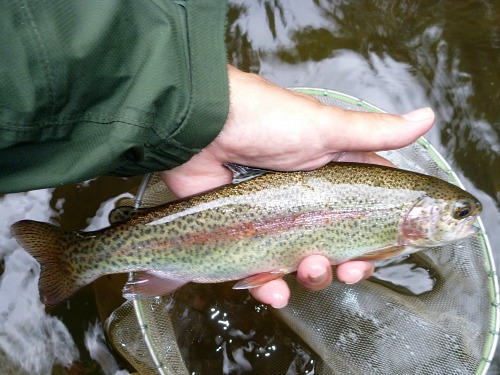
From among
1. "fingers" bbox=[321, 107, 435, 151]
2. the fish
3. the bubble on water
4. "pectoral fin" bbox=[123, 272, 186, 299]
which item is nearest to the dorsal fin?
the fish

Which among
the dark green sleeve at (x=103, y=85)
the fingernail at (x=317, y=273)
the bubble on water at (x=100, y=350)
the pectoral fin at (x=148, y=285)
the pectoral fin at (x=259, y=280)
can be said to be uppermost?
the dark green sleeve at (x=103, y=85)

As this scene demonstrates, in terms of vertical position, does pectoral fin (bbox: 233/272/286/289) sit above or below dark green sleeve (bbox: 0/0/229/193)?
below

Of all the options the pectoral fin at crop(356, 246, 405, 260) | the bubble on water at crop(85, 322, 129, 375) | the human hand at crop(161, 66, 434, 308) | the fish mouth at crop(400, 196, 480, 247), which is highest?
the human hand at crop(161, 66, 434, 308)

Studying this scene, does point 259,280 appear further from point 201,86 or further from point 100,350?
A: point 100,350

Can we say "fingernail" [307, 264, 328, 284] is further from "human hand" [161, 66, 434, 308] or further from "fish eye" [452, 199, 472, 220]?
"fish eye" [452, 199, 472, 220]

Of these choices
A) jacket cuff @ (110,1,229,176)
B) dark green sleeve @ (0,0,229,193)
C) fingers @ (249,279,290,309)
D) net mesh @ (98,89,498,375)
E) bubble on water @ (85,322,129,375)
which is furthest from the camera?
bubble on water @ (85,322,129,375)

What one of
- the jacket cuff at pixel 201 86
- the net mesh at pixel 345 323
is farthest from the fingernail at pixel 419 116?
the jacket cuff at pixel 201 86

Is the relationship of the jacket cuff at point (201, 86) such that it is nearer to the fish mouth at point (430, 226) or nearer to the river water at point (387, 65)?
the fish mouth at point (430, 226)
